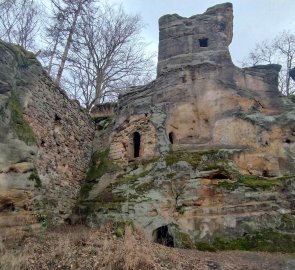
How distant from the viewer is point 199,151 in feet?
34.8

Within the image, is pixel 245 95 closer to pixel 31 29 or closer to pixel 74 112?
pixel 74 112

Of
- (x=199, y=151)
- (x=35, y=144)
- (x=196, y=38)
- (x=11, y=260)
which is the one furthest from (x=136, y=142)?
(x=11, y=260)

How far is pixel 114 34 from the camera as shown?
19.9 metres

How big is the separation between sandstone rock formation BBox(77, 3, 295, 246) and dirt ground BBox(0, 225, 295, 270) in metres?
1.47

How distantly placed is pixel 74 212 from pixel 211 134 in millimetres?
4802

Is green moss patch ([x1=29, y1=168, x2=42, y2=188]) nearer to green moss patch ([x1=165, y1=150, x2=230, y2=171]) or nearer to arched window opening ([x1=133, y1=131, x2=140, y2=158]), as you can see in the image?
green moss patch ([x1=165, y1=150, x2=230, y2=171])

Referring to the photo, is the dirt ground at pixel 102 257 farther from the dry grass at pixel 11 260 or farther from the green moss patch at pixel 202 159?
the green moss patch at pixel 202 159

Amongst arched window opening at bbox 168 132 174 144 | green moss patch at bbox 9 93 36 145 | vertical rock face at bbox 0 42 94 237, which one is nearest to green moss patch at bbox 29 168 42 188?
vertical rock face at bbox 0 42 94 237

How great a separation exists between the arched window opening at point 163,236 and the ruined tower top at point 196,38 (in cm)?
584

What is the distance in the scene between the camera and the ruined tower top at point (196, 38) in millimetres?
12977

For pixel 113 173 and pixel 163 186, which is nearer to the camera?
pixel 163 186

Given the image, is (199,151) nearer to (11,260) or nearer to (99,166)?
(99,166)

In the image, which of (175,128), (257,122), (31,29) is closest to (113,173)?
(175,128)

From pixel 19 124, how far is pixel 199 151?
516 centimetres
